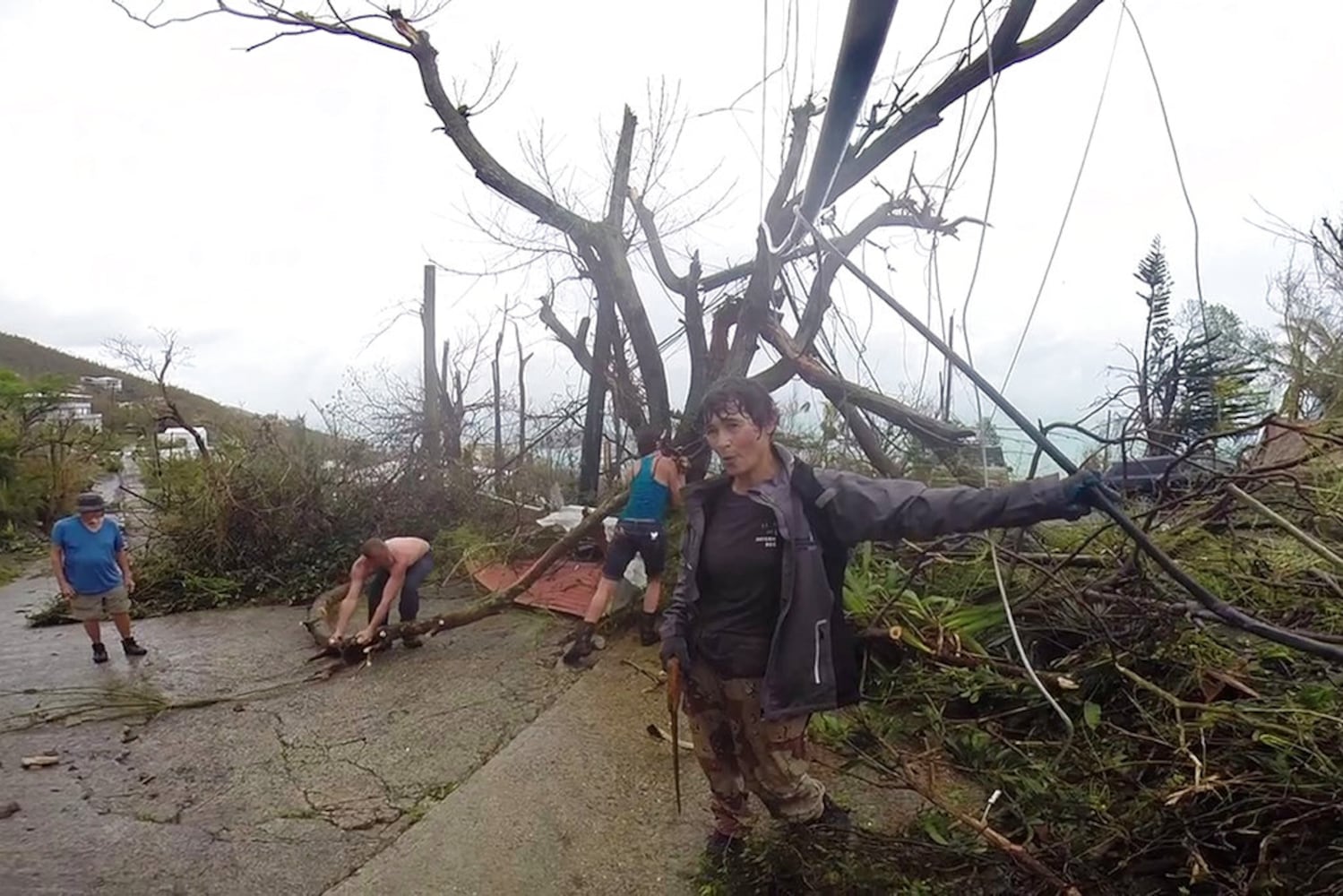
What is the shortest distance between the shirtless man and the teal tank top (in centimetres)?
194

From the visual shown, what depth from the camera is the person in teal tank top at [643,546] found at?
5.29 meters

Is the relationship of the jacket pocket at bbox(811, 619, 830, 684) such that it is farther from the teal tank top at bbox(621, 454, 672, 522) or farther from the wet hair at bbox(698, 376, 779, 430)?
the teal tank top at bbox(621, 454, 672, 522)

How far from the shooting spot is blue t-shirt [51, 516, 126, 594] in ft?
20.7

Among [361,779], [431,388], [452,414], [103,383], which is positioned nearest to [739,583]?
[361,779]

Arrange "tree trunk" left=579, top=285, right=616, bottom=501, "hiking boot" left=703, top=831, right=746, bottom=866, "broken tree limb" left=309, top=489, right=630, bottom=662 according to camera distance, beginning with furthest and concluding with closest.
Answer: "tree trunk" left=579, top=285, right=616, bottom=501 < "broken tree limb" left=309, top=489, right=630, bottom=662 < "hiking boot" left=703, top=831, right=746, bottom=866

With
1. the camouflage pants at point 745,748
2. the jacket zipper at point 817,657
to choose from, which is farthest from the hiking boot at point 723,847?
the jacket zipper at point 817,657

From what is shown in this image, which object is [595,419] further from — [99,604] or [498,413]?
[99,604]

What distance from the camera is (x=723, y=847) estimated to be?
288cm

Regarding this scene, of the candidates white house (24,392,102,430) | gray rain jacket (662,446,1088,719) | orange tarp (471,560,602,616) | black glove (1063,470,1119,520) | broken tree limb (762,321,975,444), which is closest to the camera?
black glove (1063,470,1119,520)

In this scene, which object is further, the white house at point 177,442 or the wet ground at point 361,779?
the white house at point 177,442

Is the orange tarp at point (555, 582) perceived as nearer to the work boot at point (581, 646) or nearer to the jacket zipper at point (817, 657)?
the work boot at point (581, 646)

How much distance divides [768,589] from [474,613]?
161 inches

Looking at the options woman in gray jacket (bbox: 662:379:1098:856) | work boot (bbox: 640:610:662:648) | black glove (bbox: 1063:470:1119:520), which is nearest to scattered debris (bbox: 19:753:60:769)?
work boot (bbox: 640:610:662:648)

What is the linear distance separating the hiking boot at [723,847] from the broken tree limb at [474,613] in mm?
3105
